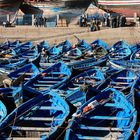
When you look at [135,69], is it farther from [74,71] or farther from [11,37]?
[11,37]

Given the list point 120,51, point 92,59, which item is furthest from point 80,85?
point 120,51

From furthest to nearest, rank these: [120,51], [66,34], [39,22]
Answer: [39,22] → [66,34] → [120,51]

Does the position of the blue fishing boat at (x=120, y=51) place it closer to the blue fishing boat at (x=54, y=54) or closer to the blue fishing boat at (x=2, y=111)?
the blue fishing boat at (x=54, y=54)

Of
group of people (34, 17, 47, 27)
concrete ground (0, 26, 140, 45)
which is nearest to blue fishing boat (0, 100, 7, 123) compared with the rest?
concrete ground (0, 26, 140, 45)

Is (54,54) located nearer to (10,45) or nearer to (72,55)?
(72,55)

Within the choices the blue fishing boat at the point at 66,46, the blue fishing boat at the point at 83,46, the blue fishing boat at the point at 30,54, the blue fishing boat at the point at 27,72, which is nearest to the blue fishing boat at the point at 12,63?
the blue fishing boat at the point at 30,54

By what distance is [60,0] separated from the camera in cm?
5784

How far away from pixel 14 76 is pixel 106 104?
8.45 meters

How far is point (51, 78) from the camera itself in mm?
25203

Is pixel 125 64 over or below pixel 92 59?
below

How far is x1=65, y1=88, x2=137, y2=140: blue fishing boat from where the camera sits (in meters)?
16.3

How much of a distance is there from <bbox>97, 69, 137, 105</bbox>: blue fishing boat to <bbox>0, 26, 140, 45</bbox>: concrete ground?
1339 centimetres

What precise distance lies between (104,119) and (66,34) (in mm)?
22803

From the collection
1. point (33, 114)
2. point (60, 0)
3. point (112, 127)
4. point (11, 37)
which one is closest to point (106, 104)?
point (112, 127)
